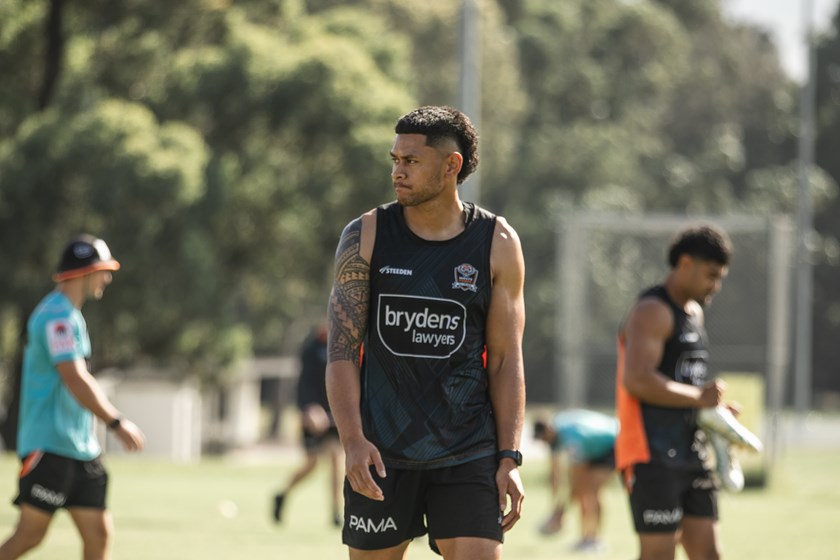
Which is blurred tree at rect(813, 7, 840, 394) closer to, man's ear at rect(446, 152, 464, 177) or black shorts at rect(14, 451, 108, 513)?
black shorts at rect(14, 451, 108, 513)

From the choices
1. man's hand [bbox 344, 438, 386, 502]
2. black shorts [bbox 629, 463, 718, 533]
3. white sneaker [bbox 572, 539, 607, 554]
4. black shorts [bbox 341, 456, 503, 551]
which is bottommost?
white sneaker [bbox 572, 539, 607, 554]

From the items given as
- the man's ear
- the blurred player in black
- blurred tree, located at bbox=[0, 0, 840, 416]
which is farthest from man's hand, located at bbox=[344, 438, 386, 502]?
blurred tree, located at bbox=[0, 0, 840, 416]

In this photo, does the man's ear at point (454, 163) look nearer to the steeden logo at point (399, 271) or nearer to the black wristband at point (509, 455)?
the steeden logo at point (399, 271)

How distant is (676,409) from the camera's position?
327 inches

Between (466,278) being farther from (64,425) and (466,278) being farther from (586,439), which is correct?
(586,439)

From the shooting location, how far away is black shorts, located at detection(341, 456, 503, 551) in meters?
5.95

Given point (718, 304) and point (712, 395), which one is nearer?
point (712, 395)

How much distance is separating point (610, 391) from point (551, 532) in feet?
28.0

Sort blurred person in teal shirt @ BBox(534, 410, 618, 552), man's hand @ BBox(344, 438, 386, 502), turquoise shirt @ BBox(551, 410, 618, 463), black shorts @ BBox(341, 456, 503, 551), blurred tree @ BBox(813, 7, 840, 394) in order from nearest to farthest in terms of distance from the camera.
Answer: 1. man's hand @ BBox(344, 438, 386, 502)
2. black shorts @ BBox(341, 456, 503, 551)
3. blurred person in teal shirt @ BBox(534, 410, 618, 552)
4. turquoise shirt @ BBox(551, 410, 618, 463)
5. blurred tree @ BBox(813, 7, 840, 394)

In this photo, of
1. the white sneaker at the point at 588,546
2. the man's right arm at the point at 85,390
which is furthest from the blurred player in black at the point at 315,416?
the man's right arm at the point at 85,390

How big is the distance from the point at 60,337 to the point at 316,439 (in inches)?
313

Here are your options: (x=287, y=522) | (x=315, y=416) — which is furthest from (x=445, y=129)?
(x=287, y=522)

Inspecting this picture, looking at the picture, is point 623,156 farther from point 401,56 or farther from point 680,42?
point 401,56

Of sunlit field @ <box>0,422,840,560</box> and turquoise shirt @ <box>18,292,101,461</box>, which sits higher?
turquoise shirt @ <box>18,292,101,461</box>
